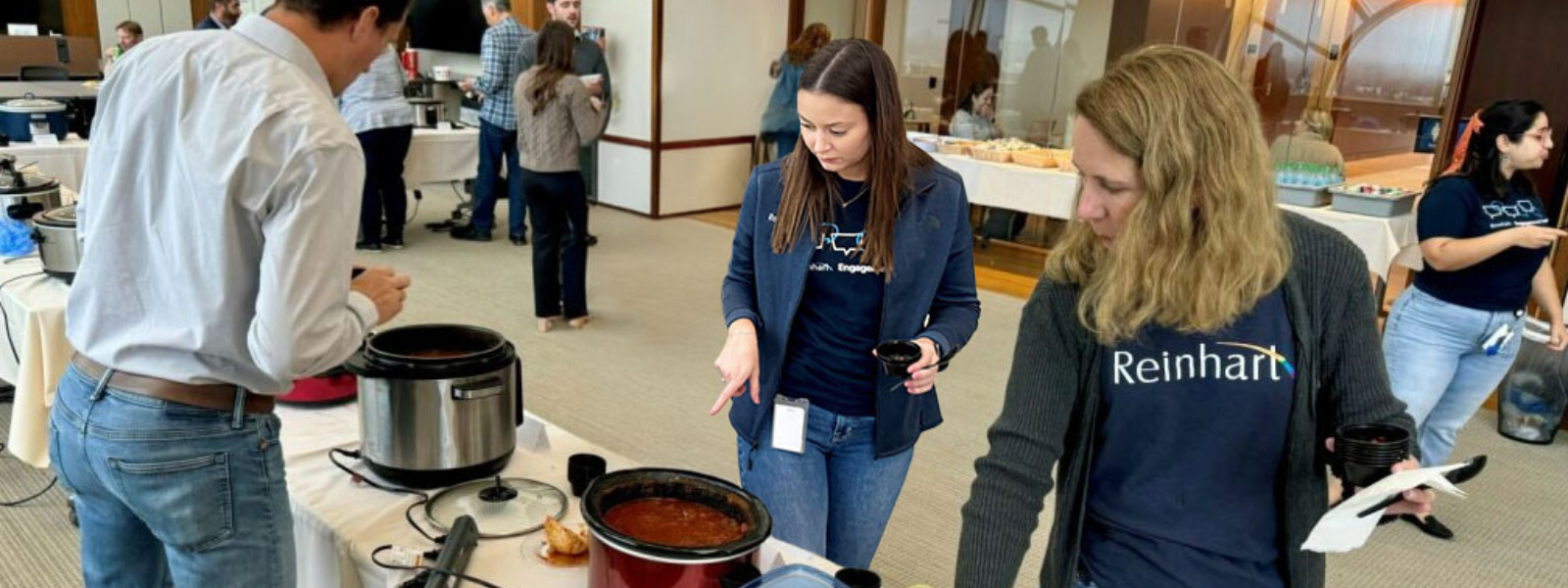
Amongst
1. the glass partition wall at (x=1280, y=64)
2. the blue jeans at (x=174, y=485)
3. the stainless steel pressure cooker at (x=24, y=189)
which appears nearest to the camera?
the blue jeans at (x=174, y=485)

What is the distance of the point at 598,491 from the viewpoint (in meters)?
1.32

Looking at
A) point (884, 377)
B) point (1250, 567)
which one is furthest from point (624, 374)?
point (1250, 567)

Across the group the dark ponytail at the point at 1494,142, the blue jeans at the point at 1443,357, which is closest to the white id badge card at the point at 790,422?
the blue jeans at the point at 1443,357

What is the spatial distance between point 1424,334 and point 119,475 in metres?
3.07

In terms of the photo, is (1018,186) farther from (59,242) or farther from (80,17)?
(80,17)

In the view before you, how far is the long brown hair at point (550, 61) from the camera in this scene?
417 cm

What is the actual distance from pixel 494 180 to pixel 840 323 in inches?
→ 191

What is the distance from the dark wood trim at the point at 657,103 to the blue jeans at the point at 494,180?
3.70 feet

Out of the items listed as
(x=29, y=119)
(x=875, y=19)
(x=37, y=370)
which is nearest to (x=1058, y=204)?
(x=875, y=19)

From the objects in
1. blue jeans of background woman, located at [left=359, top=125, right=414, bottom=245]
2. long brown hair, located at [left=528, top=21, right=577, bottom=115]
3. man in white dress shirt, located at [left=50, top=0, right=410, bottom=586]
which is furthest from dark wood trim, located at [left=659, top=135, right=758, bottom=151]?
man in white dress shirt, located at [left=50, top=0, right=410, bottom=586]

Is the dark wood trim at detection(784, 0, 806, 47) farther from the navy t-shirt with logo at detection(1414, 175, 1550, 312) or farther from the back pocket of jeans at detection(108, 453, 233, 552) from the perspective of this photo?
the back pocket of jeans at detection(108, 453, 233, 552)

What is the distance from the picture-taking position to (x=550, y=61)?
421cm

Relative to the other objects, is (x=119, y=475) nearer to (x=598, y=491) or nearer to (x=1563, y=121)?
(x=598, y=491)

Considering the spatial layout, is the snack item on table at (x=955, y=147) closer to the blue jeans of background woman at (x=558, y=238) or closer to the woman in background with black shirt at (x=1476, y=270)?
the blue jeans of background woman at (x=558, y=238)
